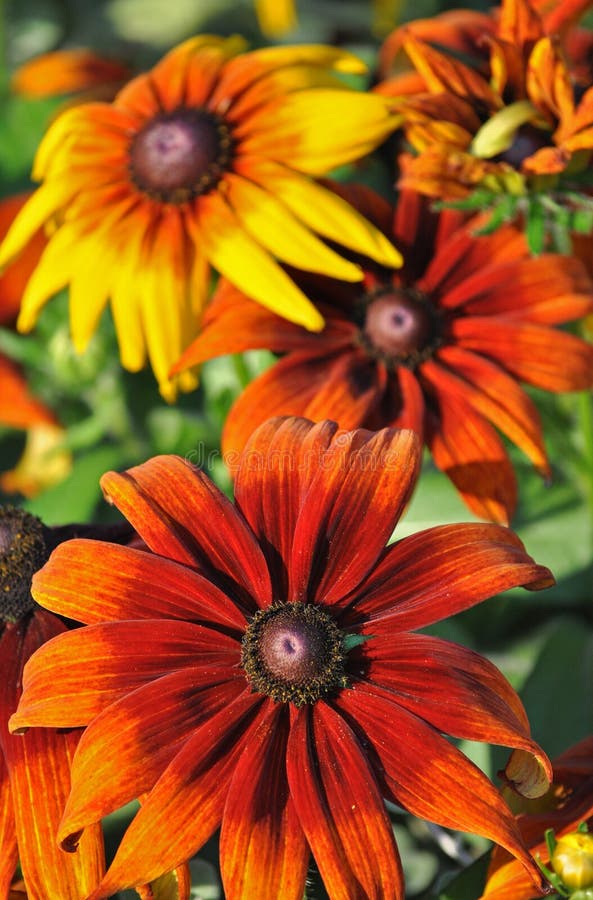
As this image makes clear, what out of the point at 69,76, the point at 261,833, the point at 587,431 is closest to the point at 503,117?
the point at 587,431

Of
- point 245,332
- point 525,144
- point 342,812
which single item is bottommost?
point 342,812

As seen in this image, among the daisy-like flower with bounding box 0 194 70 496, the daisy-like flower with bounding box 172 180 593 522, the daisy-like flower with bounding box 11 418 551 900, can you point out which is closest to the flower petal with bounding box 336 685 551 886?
the daisy-like flower with bounding box 11 418 551 900

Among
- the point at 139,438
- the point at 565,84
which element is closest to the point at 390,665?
the point at 565,84

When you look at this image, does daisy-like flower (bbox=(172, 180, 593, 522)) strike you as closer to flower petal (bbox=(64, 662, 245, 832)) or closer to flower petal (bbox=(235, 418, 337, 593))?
flower petal (bbox=(235, 418, 337, 593))

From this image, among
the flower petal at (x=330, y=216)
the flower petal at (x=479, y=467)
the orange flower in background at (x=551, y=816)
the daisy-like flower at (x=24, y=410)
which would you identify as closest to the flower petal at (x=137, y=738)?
the orange flower in background at (x=551, y=816)

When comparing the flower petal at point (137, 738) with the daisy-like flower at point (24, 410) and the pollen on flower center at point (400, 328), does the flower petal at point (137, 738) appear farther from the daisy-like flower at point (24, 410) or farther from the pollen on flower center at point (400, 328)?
the daisy-like flower at point (24, 410)

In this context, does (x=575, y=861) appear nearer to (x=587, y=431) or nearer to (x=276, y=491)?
(x=276, y=491)

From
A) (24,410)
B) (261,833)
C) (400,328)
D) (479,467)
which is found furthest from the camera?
(24,410)
